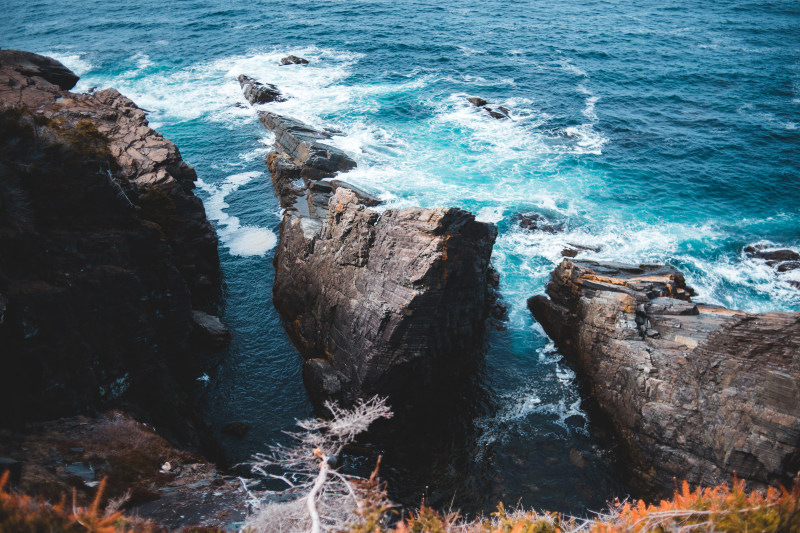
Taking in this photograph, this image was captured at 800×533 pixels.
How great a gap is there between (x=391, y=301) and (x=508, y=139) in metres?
33.8

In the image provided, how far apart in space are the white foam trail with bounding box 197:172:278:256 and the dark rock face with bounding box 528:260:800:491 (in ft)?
86.2

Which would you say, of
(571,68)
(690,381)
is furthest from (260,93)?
(690,381)

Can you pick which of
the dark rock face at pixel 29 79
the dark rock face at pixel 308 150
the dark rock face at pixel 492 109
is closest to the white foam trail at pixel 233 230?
the dark rock face at pixel 308 150

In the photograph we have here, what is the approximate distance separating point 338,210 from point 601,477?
862 inches

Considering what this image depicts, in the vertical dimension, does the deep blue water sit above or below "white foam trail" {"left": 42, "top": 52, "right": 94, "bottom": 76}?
below

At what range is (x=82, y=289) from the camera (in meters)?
20.1

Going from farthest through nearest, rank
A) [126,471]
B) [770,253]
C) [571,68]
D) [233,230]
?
[571,68]
[233,230]
[770,253]
[126,471]

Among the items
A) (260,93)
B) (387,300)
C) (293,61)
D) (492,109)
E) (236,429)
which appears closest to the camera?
(236,429)

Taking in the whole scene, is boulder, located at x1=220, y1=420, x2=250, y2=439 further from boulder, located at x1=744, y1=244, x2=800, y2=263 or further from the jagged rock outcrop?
boulder, located at x1=744, y1=244, x2=800, y2=263

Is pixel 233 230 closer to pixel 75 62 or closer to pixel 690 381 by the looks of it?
pixel 690 381

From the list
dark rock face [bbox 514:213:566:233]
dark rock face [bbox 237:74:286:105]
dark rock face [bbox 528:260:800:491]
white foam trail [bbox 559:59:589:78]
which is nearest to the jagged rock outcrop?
dark rock face [bbox 528:260:800:491]

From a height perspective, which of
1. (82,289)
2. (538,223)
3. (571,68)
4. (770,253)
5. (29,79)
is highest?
(29,79)

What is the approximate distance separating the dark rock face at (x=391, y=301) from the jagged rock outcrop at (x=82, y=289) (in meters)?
7.80

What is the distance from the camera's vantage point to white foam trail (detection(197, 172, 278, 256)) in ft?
127
